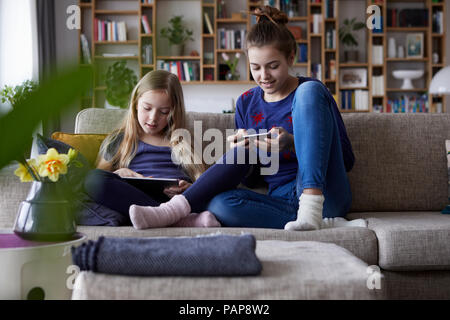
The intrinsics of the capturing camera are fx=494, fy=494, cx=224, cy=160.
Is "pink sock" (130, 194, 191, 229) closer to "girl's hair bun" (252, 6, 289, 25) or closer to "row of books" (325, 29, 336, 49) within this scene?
"girl's hair bun" (252, 6, 289, 25)

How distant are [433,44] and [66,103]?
6.43 metres

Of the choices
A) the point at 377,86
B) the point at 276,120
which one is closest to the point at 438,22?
the point at 377,86

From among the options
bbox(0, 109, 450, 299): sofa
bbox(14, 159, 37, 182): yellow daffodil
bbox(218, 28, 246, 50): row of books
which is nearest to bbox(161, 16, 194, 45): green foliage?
bbox(218, 28, 246, 50): row of books

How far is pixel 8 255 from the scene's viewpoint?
85cm

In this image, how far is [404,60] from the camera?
19.2ft

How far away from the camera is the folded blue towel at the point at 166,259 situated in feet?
2.59

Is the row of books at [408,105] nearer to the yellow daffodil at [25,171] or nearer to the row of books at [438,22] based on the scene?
the row of books at [438,22]

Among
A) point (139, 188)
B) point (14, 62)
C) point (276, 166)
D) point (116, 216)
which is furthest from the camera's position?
point (14, 62)

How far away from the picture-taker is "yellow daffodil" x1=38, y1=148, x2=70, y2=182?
0.98 meters

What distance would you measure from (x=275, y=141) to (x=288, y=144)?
0.17 ft

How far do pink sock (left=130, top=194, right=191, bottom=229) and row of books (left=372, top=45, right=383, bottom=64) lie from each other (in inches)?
191

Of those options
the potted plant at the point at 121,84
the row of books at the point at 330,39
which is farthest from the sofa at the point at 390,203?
the row of books at the point at 330,39
